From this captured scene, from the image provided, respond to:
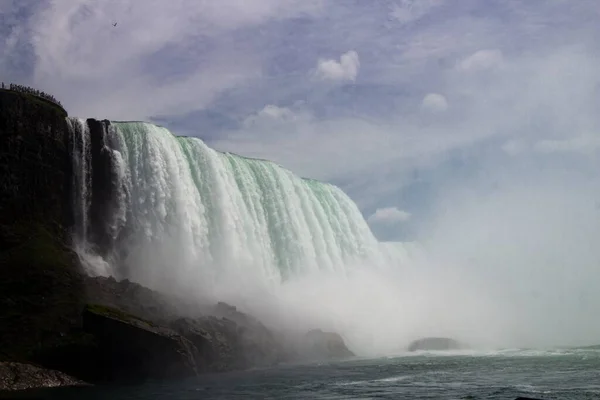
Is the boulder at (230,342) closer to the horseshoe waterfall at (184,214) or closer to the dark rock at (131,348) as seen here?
the dark rock at (131,348)

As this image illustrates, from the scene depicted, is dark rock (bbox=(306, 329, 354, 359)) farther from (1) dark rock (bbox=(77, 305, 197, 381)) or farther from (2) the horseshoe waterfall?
(1) dark rock (bbox=(77, 305, 197, 381))

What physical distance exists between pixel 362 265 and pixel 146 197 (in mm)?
31623

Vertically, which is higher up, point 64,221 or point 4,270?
point 64,221

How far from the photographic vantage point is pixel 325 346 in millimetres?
48875

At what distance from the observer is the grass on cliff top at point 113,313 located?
3234cm

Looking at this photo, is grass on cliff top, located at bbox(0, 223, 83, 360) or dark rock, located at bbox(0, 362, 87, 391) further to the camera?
grass on cliff top, located at bbox(0, 223, 83, 360)

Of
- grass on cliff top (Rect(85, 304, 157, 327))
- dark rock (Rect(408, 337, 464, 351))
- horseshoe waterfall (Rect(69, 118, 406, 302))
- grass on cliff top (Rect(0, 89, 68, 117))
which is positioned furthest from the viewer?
dark rock (Rect(408, 337, 464, 351))

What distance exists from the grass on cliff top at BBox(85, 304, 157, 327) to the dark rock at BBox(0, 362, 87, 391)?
323cm

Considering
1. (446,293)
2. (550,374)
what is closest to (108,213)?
(550,374)

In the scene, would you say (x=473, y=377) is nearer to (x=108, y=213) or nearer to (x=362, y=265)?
(x=108, y=213)

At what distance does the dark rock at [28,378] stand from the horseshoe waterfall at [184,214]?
1023cm

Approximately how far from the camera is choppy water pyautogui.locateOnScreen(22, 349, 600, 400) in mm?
25250

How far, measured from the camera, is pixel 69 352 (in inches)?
1256

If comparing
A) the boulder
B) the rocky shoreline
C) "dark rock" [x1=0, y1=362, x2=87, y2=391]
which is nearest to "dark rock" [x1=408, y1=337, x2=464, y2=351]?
the boulder
